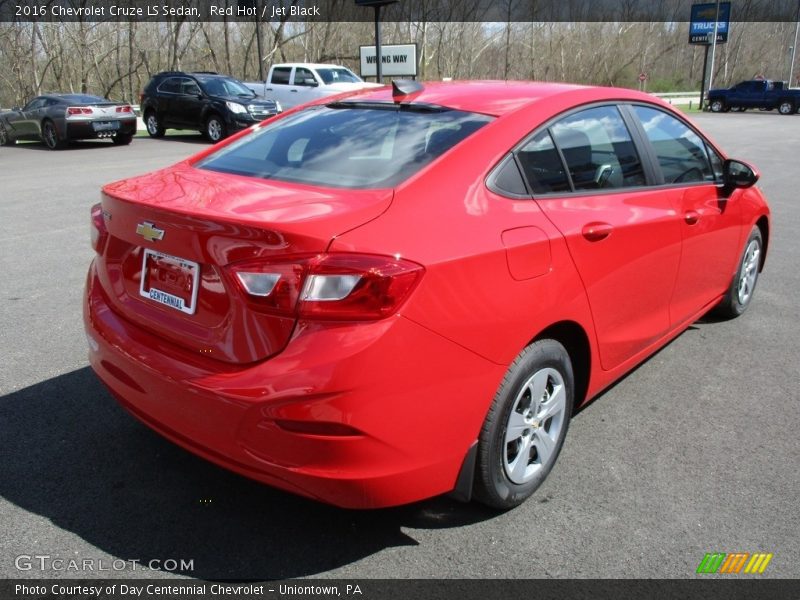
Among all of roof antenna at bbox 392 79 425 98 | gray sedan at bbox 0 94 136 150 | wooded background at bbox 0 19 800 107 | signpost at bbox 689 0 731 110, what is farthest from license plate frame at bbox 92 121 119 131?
signpost at bbox 689 0 731 110

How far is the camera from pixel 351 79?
2384cm

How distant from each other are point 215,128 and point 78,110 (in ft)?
11.4

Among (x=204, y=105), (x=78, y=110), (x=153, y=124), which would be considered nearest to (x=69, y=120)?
(x=78, y=110)

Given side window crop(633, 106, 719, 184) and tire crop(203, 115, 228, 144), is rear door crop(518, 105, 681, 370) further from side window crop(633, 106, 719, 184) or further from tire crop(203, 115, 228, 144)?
tire crop(203, 115, 228, 144)

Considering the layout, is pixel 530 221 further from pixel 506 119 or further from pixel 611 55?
pixel 611 55

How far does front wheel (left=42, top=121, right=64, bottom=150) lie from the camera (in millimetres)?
18078

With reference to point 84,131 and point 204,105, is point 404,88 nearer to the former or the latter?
point 84,131

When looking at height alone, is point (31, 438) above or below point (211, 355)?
below

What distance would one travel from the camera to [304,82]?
75.9ft

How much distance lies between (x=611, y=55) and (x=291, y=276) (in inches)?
2645

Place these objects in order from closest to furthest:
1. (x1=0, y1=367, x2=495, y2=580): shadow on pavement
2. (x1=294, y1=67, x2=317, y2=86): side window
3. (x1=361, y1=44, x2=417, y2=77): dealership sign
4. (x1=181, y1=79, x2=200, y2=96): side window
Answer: (x1=0, y1=367, x2=495, y2=580): shadow on pavement
(x1=181, y1=79, x2=200, y2=96): side window
(x1=294, y1=67, x2=317, y2=86): side window
(x1=361, y1=44, x2=417, y2=77): dealership sign

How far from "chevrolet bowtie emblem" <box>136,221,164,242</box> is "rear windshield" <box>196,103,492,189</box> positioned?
0.54m

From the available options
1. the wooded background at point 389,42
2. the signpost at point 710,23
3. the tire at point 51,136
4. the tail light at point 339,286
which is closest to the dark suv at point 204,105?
the tire at point 51,136

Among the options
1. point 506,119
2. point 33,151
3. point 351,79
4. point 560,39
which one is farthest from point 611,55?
point 506,119
